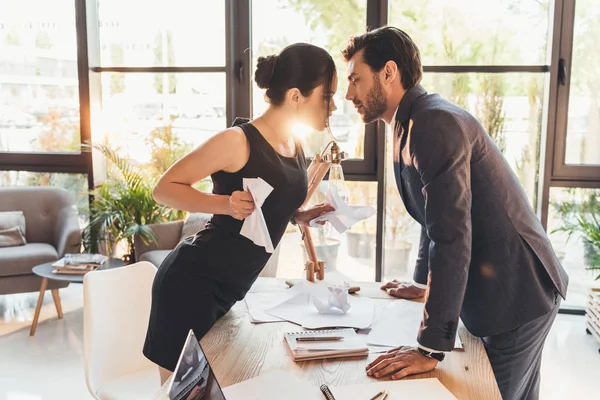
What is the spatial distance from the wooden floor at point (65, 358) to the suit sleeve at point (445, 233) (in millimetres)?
2192

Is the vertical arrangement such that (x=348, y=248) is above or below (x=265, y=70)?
below

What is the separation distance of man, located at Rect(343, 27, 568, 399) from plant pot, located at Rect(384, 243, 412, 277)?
118 inches

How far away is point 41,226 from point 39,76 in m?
1.31

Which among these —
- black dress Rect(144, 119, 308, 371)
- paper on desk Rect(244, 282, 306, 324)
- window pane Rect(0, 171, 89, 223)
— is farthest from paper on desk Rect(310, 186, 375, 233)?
window pane Rect(0, 171, 89, 223)

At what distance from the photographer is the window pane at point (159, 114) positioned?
4.90 m

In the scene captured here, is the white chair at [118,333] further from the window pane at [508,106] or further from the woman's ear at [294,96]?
the window pane at [508,106]

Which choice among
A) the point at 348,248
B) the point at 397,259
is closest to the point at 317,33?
the point at 348,248

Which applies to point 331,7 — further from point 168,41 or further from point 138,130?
point 138,130

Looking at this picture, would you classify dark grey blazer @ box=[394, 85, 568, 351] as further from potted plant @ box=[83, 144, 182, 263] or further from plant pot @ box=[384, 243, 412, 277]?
potted plant @ box=[83, 144, 182, 263]

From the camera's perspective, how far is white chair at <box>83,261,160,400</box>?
6.88 feet

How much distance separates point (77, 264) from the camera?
13.6 feet

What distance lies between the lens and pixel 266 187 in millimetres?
1531

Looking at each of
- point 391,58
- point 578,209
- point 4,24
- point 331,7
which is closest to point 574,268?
point 578,209

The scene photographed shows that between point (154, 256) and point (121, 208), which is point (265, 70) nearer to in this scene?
point (154, 256)
